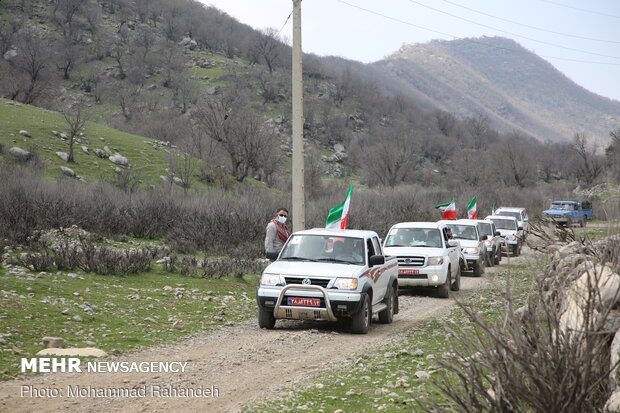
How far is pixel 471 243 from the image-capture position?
24703mm

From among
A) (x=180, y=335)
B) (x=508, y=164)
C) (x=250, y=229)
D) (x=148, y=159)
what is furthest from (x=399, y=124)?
(x=180, y=335)

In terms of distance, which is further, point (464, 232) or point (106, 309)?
point (464, 232)

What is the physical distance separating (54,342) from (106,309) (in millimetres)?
3199

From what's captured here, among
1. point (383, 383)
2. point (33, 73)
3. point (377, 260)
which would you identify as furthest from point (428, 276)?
point (33, 73)

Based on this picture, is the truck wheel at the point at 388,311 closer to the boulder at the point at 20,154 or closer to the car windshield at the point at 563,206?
the boulder at the point at 20,154

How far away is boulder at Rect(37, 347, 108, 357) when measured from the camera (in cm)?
867

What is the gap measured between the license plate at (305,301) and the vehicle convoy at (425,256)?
6.93 m

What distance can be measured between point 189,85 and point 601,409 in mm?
107561

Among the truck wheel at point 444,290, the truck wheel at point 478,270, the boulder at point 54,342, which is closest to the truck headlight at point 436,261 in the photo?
the truck wheel at point 444,290

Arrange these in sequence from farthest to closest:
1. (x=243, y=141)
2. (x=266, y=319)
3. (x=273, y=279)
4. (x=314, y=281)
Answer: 1. (x=243, y=141)
2. (x=266, y=319)
3. (x=273, y=279)
4. (x=314, y=281)

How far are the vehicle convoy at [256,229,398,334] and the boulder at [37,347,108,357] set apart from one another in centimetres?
319

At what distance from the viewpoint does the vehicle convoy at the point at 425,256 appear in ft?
57.6

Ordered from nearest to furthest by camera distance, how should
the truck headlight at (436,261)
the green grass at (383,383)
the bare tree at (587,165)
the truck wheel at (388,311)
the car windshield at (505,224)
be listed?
the green grass at (383,383), the truck wheel at (388,311), the truck headlight at (436,261), the car windshield at (505,224), the bare tree at (587,165)

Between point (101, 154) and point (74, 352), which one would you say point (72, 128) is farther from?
point (74, 352)
